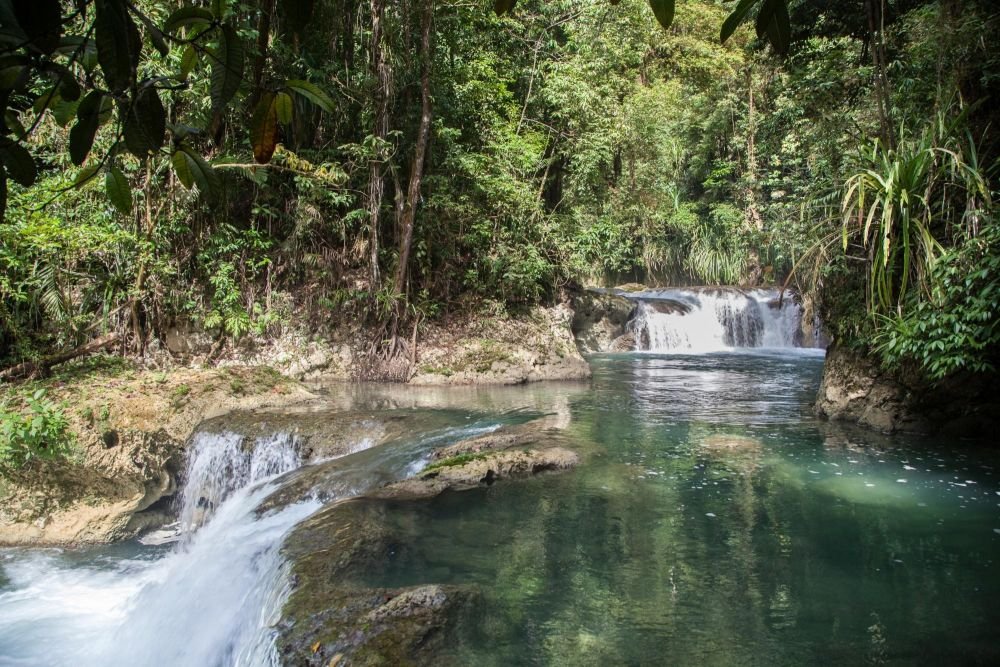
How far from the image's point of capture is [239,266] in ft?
33.9

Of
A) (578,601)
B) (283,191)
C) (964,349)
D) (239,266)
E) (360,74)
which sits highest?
(360,74)

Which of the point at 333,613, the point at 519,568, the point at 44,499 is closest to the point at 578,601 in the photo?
the point at 519,568

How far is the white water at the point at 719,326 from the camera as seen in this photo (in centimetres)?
1584

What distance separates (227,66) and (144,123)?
19 centimetres

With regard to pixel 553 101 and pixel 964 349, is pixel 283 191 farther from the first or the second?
pixel 964 349

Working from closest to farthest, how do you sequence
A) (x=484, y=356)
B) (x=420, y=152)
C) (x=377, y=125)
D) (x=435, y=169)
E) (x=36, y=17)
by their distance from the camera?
(x=36, y=17) < (x=377, y=125) < (x=420, y=152) < (x=484, y=356) < (x=435, y=169)

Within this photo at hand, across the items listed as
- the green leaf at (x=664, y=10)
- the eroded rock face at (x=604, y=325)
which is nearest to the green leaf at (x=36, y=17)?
the green leaf at (x=664, y=10)

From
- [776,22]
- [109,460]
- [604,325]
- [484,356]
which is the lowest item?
[109,460]

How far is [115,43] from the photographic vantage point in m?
1.02

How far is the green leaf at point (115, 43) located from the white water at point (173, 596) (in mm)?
2920

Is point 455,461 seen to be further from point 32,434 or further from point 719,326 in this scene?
point 719,326

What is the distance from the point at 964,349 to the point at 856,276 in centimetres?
229

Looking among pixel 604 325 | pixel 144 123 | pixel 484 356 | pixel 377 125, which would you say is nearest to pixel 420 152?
pixel 377 125

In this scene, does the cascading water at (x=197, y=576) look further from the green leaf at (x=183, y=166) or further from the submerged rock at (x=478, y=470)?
the green leaf at (x=183, y=166)
